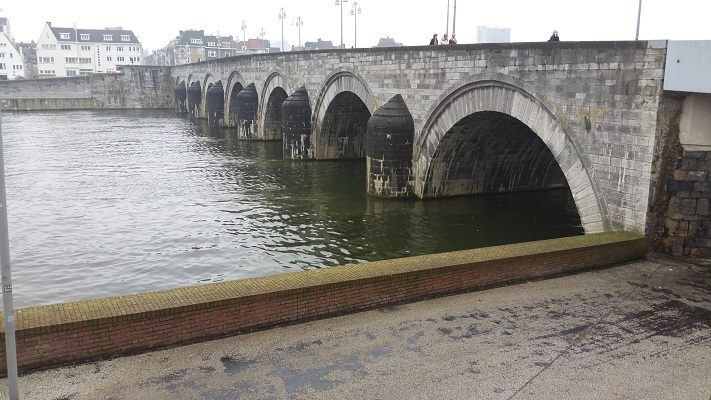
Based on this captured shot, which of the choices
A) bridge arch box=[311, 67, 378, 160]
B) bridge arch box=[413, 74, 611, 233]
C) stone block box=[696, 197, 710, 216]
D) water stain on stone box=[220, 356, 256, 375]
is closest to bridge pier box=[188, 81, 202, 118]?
bridge arch box=[311, 67, 378, 160]

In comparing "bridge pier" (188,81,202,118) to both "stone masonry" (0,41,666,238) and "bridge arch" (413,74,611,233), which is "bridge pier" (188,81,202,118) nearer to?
"stone masonry" (0,41,666,238)

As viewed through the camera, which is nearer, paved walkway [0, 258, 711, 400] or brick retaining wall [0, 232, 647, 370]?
paved walkway [0, 258, 711, 400]

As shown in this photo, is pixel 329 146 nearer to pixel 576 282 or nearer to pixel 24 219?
pixel 24 219

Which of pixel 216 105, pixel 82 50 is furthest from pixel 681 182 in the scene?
pixel 82 50

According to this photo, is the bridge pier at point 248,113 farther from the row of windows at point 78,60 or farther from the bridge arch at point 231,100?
the row of windows at point 78,60

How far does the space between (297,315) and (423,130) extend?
1185cm

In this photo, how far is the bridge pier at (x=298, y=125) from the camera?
28.8 m

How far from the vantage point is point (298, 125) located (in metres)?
28.8

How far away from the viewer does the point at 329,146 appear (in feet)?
95.9

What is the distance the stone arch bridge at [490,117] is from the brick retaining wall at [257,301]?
2.64 metres

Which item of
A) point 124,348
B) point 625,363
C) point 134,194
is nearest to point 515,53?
point 625,363

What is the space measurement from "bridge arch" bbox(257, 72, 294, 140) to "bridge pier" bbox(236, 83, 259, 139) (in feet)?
1.20

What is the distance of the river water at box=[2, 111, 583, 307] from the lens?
13.5 m

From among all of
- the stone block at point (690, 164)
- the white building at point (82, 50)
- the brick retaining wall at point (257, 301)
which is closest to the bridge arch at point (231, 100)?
the stone block at point (690, 164)
